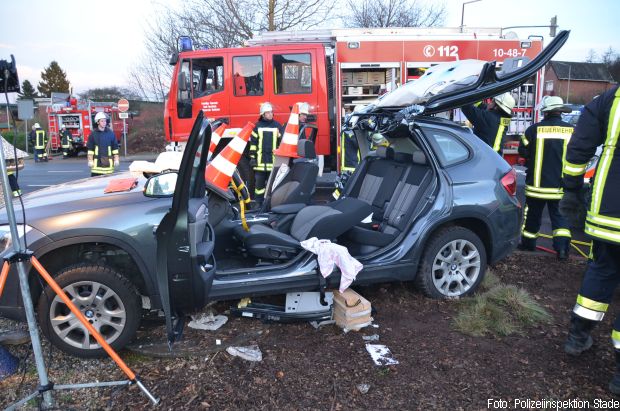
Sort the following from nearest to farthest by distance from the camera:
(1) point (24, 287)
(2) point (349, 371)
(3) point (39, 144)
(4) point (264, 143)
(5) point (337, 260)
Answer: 1. (1) point (24, 287)
2. (2) point (349, 371)
3. (5) point (337, 260)
4. (4) point (264, 143)
5. (3) point (39, 144)

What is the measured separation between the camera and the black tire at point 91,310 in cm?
296

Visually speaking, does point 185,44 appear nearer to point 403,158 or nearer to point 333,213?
point 403,158

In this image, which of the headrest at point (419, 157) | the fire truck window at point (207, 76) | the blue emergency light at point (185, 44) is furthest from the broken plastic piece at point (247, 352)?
the blue emergency light at point (185, 44)

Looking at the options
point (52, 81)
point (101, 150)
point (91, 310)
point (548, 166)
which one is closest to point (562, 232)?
point (548, 166)

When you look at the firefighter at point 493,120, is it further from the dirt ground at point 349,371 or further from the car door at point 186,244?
the car door at point 186,244

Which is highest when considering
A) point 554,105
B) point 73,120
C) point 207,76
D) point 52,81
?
point 52,81

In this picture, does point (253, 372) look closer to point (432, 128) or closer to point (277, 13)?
point (432, 128)

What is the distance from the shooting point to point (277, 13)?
54.7 ft

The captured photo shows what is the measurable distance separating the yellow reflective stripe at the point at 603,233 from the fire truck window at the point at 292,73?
249 inches

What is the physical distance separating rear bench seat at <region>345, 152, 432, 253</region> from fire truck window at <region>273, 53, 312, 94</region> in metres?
4.39

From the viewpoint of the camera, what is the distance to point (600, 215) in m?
2.86

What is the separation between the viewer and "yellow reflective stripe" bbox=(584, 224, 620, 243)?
9.03 feet

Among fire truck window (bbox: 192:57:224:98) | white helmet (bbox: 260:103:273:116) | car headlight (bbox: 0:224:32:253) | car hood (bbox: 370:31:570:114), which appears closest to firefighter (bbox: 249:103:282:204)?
white helmet (bbox: 260:103:273:116)

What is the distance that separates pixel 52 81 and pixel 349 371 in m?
48.4
